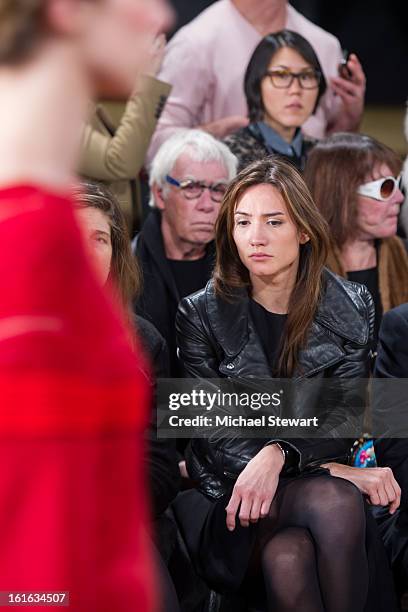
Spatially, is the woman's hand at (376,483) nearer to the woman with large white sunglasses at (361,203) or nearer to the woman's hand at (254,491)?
the woman's hand at (254,491)

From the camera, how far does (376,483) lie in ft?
6.53

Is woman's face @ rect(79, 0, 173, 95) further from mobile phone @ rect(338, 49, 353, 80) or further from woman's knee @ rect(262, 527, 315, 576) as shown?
mobile phone @ rect(338, 49, 353, 80)

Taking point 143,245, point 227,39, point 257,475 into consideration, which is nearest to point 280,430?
point 257,475

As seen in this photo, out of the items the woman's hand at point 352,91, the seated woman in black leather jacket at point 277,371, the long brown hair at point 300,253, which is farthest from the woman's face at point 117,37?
the woman's hand at point 352,91

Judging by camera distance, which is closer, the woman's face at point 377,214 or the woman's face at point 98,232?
the woman's face at point 98,232

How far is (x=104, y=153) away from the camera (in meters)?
2.78

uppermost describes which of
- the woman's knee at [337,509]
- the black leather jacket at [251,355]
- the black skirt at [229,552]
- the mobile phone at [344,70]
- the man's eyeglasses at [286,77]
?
the mobile phone at [344,70]

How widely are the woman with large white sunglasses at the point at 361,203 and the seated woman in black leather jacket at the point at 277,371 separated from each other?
448 millimetres

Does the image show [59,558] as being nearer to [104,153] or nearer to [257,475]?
[257,475]

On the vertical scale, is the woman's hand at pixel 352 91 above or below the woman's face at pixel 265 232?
above

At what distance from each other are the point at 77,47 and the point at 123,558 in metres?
0.29

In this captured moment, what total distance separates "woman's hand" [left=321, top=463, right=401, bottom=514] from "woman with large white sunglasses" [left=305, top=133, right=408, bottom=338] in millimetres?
685

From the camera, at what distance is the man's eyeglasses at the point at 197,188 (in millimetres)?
2670

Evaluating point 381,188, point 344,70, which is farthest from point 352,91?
point 381,188
